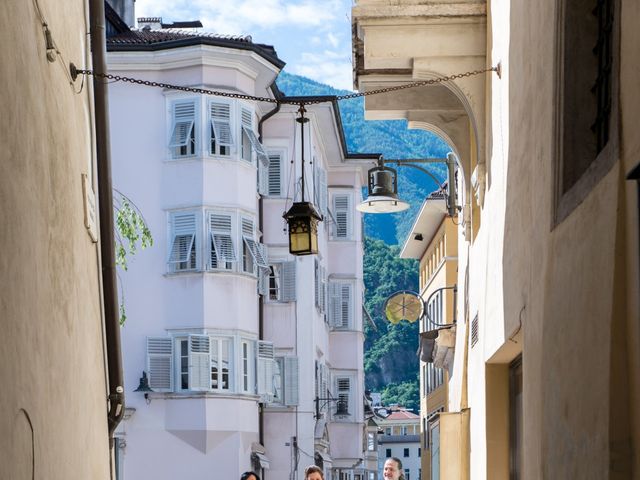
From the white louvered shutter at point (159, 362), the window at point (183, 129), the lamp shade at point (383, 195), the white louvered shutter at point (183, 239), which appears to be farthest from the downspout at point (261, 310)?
the lamp shade at point (383, 195)

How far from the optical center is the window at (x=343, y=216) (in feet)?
162

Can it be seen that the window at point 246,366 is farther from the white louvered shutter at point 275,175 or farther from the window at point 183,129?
the white louvered shutter at point 275,175

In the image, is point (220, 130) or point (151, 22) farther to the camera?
point (151, 22)

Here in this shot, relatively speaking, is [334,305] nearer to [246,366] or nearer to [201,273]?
[246,366]

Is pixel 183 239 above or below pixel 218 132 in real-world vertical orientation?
below

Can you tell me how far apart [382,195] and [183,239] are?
56.1 feet

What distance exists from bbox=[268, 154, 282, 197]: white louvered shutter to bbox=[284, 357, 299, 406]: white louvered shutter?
4426 millimetres

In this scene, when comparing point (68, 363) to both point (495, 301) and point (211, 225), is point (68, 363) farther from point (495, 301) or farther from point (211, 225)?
point (211, 225)

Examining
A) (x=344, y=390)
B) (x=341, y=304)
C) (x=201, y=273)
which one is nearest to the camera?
(x=201, y=273)

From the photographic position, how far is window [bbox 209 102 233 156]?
34719mm

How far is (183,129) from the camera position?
35000mm

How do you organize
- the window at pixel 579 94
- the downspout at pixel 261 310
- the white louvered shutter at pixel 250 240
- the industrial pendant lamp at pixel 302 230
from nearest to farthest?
1. the window at pixel 579 94
2. the industrial pendant lamp at pixel 302 230
3. the white louvered shutter at pixel 250 240
4. the downspout at pixel 261 310

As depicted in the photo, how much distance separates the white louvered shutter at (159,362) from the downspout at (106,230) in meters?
21.1

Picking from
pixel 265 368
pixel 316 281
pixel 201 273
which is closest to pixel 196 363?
pixel 201 273
